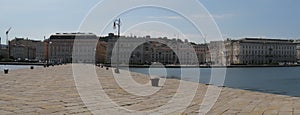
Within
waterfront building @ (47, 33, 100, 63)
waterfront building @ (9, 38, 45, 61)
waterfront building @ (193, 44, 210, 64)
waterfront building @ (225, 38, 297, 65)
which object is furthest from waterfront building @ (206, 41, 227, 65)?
waterfront building @ (9, 38, 45, 61)

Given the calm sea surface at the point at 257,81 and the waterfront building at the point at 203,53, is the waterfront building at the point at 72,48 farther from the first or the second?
the calm sea surface at the point at 257,81

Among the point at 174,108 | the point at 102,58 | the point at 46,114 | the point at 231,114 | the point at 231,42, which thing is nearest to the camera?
the point at 46,114

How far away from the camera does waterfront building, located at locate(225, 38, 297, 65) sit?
12362 centimetres

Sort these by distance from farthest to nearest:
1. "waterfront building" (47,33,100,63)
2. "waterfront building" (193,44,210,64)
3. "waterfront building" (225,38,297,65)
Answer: "waterfront building" (225,38,297,65)
"waterfront building" (193,44,210,64)
"waterfront building" (47,33,100,63)

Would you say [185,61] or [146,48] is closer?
[185,61]

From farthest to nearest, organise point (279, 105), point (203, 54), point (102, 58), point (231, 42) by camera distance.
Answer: point (231, 42), point (203, 54), point (102, 58), point (279, 105)

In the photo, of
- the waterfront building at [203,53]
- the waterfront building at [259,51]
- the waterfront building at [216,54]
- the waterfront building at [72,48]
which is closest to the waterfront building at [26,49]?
the waterfront building at [72,48]

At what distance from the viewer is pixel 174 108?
809cm

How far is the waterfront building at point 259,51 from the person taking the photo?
12362 cm

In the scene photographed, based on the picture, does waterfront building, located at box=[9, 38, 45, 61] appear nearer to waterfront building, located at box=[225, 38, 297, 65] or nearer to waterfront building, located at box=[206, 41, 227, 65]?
waterfront building, located at box=[206, 41, 227, 65]

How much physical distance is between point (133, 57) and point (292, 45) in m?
66.6

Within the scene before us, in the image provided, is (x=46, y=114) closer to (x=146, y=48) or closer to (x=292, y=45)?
(x=146, y=48)

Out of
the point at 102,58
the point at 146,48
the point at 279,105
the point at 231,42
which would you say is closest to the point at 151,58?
the point at 146,48

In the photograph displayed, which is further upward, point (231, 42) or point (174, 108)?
point (231, 42)
